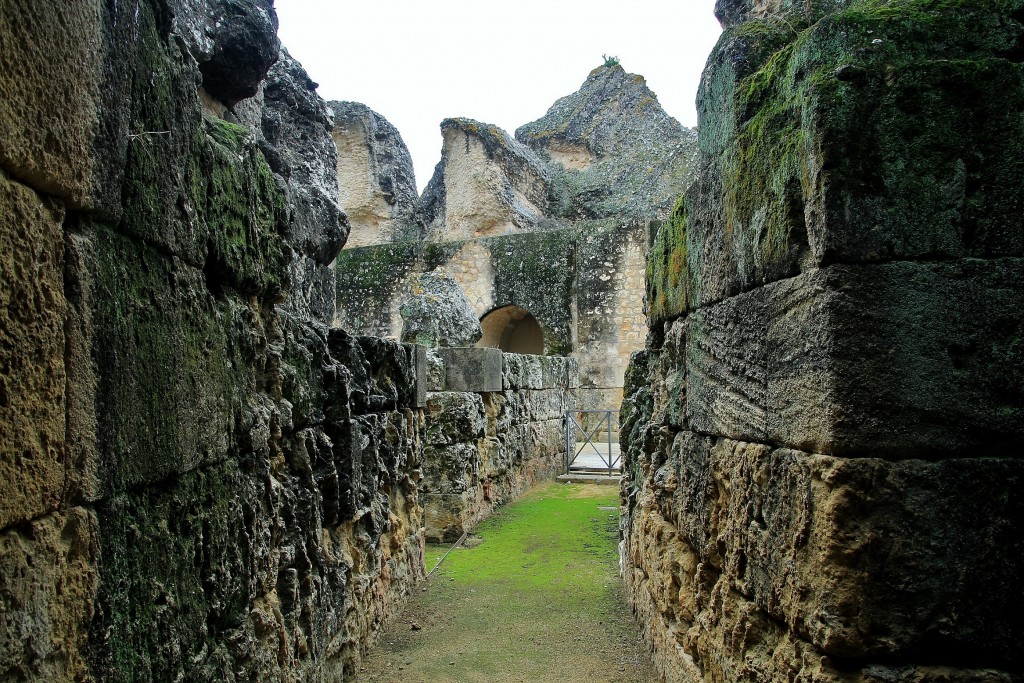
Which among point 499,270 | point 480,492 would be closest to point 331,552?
point 480,492

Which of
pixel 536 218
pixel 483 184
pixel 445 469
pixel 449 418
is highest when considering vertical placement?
pixel 483 184

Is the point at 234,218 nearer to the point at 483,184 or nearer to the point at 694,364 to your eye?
the point at 694,364

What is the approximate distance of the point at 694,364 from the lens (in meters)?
2.82

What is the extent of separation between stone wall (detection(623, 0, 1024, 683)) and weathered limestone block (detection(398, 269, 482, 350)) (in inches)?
188

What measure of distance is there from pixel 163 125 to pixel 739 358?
5.55 feet

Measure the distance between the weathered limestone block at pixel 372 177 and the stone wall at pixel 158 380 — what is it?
1467cm

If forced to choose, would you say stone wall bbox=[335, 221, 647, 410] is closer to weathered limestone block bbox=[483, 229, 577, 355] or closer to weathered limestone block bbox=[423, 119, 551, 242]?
weathered limestone block bbox=[483, 229, 577, 355]

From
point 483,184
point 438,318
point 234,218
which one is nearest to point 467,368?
point 438,318

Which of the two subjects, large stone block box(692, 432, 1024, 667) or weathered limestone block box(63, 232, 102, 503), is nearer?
weathered limestone block box(63, 232, 102, 503)

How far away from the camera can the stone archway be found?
14656 millimetres

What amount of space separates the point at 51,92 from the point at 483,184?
14901mm

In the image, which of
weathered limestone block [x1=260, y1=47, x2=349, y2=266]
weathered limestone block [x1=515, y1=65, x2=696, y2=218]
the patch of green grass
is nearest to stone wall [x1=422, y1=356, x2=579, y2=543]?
the patch of green grass

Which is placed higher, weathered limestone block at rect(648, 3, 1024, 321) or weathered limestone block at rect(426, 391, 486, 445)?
weathered limestone block at rect(648, 3, 1024, 321)

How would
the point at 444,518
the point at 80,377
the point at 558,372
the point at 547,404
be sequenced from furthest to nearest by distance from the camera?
the point at 558,372 < the point at 547,404 < the point at 444,518 < the point at 80,377
